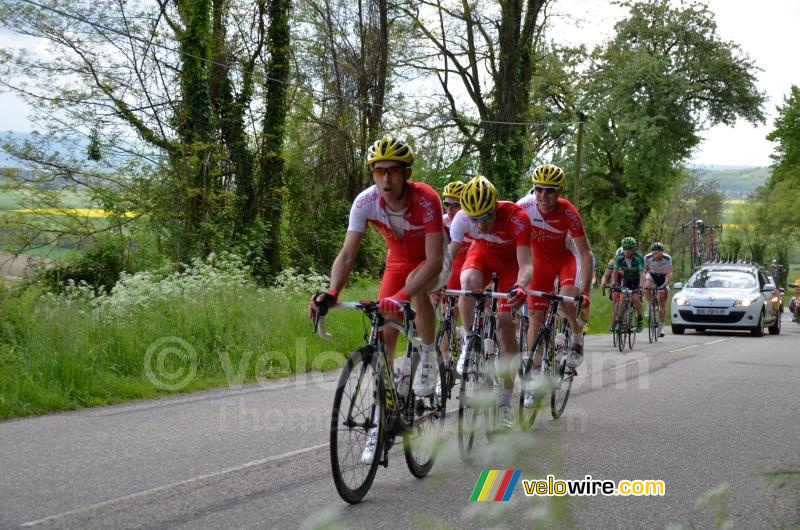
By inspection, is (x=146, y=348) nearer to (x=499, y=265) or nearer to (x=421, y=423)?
(x=499, y=265)

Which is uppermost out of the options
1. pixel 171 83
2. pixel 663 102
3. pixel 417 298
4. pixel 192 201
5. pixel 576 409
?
pixel 663 102

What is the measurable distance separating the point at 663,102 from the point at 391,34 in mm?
14970

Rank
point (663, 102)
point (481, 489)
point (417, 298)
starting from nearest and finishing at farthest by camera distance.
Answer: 1. point (481, 489)
2. point (417, 298)
3. point (663, 102)

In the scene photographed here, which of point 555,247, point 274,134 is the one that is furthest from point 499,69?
point 555,247

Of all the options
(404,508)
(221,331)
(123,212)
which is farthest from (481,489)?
(123,212)

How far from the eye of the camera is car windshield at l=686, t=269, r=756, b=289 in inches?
914

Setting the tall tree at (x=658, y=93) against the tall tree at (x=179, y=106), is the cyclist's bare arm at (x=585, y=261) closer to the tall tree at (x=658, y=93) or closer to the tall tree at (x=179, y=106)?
the tall tree at (x=179, y=106)

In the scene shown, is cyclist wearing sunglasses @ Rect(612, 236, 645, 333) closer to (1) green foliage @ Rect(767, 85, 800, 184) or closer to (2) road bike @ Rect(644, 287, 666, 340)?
(2) road bike @ Rect(644, 287, 666, 340)

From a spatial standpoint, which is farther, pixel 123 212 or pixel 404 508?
pixel 123 212

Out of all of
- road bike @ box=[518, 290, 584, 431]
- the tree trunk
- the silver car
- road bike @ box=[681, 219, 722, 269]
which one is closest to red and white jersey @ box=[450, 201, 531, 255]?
road bike @ box=[518, 290, 584, 431]

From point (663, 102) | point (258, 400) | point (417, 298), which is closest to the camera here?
point (417, 298)

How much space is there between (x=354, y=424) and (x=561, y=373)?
12.0ft

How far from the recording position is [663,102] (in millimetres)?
44812

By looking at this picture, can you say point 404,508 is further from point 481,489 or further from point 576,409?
point 576,409
